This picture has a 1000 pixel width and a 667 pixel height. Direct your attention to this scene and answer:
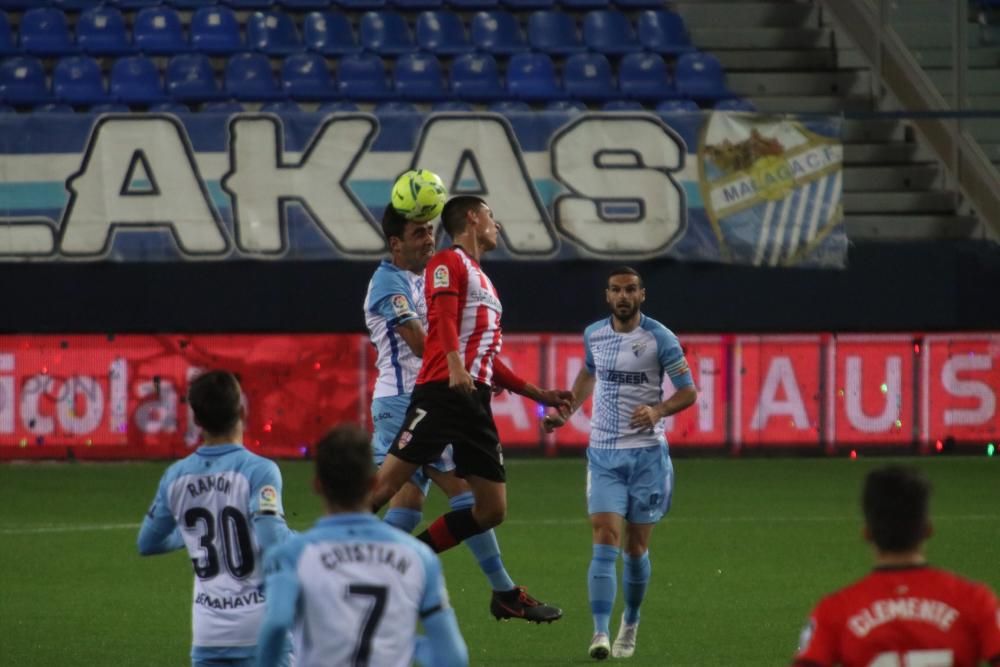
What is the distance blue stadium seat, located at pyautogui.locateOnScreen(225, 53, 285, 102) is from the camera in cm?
1748

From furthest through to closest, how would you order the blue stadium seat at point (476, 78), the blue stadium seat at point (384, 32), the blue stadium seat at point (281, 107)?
the blue stadium seat at point (384, 32), the blue stadium seat at point (476, 78), the blue stadium seat at point (281, 107)

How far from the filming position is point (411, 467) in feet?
26.1

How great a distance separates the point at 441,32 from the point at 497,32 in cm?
60

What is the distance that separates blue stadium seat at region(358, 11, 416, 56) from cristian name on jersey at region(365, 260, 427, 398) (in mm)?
10043

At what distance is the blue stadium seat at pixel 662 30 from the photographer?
18953mm

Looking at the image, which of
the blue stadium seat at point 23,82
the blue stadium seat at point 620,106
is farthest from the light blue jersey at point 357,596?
the blue stadium seat at point 23,82

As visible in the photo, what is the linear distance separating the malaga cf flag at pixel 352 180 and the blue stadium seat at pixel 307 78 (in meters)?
1.88

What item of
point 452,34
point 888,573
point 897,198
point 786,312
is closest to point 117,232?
point 452,34

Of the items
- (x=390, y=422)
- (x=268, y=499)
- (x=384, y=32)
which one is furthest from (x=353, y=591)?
(x=384, y=32)

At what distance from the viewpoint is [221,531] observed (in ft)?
16.7

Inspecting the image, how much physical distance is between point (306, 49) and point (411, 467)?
11.0 meters

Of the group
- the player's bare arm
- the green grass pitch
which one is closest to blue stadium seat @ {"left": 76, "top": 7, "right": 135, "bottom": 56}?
the green grass pitch

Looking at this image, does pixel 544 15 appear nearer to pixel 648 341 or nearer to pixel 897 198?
pixel 897 198

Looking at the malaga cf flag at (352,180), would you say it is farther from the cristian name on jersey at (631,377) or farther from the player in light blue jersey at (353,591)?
the player in light blue jersey at (353,591)
